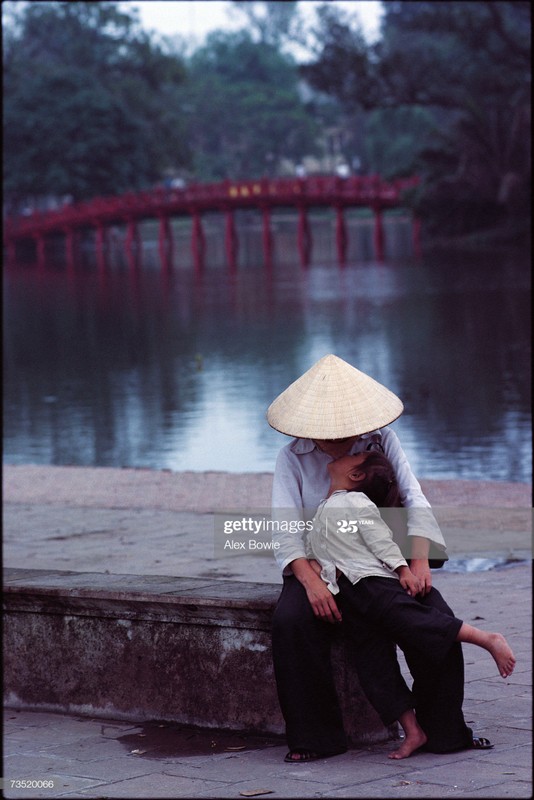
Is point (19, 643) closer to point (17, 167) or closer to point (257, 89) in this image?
point (17, 167)

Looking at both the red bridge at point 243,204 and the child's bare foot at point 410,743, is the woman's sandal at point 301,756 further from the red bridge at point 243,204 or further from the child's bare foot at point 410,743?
the red bridge at point 243,204

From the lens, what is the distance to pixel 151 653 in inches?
175

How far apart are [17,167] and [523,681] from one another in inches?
2305

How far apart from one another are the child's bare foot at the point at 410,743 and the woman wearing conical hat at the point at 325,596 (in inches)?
1.7

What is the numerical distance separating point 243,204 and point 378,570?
46.9 m

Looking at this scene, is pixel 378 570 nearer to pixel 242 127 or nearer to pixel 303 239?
pixel 303 239

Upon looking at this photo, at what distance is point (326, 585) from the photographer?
3975 mm

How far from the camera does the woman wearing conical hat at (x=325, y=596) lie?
3.95 m

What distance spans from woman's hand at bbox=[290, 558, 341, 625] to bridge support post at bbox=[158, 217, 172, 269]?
46792 millimetres

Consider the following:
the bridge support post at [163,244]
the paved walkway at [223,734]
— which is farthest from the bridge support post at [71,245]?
the paved walkway at [223,734]

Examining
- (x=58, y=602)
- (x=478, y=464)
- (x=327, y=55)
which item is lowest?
(x=478, y=464)

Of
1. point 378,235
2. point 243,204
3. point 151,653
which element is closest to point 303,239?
point 378,235

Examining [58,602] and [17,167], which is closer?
[58,602]

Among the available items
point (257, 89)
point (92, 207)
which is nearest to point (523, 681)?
point (92, 207)
